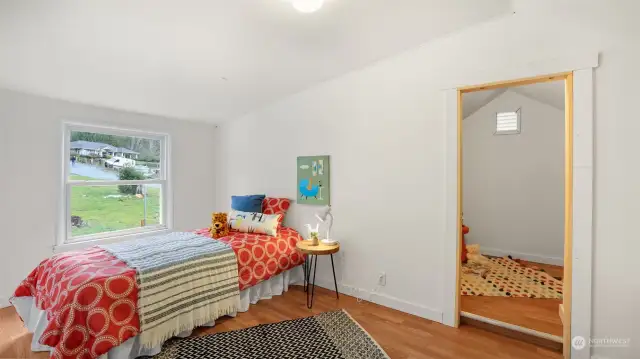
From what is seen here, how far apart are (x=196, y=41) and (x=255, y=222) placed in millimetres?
1806

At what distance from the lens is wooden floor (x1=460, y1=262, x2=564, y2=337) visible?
243 centimetres

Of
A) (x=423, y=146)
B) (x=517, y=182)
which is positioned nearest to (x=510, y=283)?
(x=517, y=182)

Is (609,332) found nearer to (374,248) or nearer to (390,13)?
(374,248)

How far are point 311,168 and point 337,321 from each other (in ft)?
5.20

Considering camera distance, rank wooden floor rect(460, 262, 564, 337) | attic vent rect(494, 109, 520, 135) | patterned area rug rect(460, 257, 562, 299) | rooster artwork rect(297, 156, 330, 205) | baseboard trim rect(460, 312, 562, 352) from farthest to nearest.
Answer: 1. attic vent rect(494, 109, 520, 135)
2. rooster artwork rect(297, 156, 330, 205)
3. patterned area rug rect(460, 257, 562, 299)
4. wooden floor rect(460, 262, 564, 337)
5. baseboard trim rect(460, 312, 562, 352)

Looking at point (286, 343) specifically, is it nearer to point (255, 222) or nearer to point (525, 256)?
point (255, 222)

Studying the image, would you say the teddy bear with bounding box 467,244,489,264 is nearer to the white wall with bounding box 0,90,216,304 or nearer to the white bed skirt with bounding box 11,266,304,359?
the white bed skirt with bounding box 11,266,304,359

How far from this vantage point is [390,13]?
2111 mm

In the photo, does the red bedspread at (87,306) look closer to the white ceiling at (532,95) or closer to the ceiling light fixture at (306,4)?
the ceiling light fixture at (306,4)

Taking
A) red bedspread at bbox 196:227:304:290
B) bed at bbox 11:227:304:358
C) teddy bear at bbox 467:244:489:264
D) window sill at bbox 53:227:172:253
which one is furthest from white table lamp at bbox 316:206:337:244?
window sill at bbox 53:227:172:253

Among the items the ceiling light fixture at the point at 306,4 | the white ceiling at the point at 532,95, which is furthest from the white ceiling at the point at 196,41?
the white ceiling at the point at 532,95

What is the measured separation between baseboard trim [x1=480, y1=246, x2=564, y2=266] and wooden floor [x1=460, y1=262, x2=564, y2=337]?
132 centimetres

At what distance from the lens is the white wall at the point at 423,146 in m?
1.90

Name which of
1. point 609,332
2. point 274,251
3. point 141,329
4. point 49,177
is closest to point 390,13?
point 274,251
